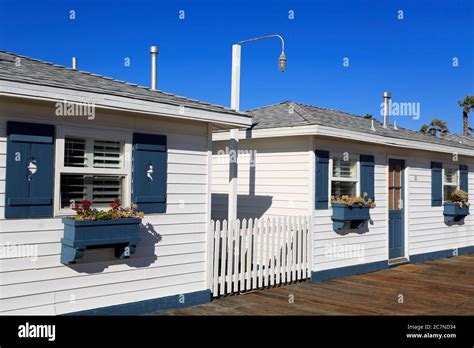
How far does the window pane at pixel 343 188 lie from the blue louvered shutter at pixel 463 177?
17.7 feet

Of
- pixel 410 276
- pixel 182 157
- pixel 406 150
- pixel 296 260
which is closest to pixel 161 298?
pixel 182 157

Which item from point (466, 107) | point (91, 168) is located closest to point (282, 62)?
point (91, 168)

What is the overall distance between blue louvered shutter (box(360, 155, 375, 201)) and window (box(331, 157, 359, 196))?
0.47ft

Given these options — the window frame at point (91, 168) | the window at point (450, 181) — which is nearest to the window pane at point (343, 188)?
the window at point (450, 181)

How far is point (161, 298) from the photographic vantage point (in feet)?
23.2

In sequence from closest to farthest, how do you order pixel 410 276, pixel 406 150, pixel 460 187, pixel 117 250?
pixel 117 250 < pixel 410 276 < pixel 406 150 < pixel 460 187

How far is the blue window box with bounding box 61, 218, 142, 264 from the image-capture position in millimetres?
5781

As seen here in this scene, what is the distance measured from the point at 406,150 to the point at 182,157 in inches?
275

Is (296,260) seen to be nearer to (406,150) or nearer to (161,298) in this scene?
(161,298)

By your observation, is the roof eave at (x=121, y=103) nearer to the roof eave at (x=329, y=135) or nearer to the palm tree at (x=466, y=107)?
the roof eave at (x=329, y=135)

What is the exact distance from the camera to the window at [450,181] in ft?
46.2

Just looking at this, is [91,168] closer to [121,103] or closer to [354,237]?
[121,103]

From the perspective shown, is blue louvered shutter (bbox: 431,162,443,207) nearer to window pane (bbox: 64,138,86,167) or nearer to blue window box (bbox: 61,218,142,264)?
blue window box (bbox: 61,218,142,264)

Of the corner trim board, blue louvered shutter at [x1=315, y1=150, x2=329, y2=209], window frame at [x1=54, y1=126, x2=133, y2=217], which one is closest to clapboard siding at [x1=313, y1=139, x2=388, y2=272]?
blue louvered shutter at [x1=315, y1=150, x2=329, y2=209]
